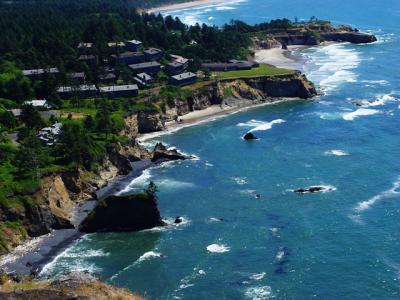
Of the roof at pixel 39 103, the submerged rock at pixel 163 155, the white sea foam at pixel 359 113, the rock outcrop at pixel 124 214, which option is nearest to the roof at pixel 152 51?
the roof at pixel 39 103

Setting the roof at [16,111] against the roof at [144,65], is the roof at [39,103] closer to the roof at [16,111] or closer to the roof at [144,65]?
the roof at [16,111]

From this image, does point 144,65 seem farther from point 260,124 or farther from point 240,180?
point 240,180

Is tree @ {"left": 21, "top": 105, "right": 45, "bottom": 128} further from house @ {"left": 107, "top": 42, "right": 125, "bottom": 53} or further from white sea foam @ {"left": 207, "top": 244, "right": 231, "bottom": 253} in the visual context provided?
house @ {"left": 107, "top": 42, "right": 125, "bottom": 53}

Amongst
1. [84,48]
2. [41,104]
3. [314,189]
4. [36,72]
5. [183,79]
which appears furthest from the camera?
[84,48]

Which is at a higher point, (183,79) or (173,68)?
(173,68)

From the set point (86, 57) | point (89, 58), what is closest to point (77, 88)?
point (89, 58)

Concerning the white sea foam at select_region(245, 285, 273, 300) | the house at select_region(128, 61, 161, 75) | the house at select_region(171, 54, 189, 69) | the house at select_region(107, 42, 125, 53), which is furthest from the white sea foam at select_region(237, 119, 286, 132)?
the white sea foam at select_region(245, 285, 273, 300)

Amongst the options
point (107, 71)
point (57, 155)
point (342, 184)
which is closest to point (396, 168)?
point (342, 184)
